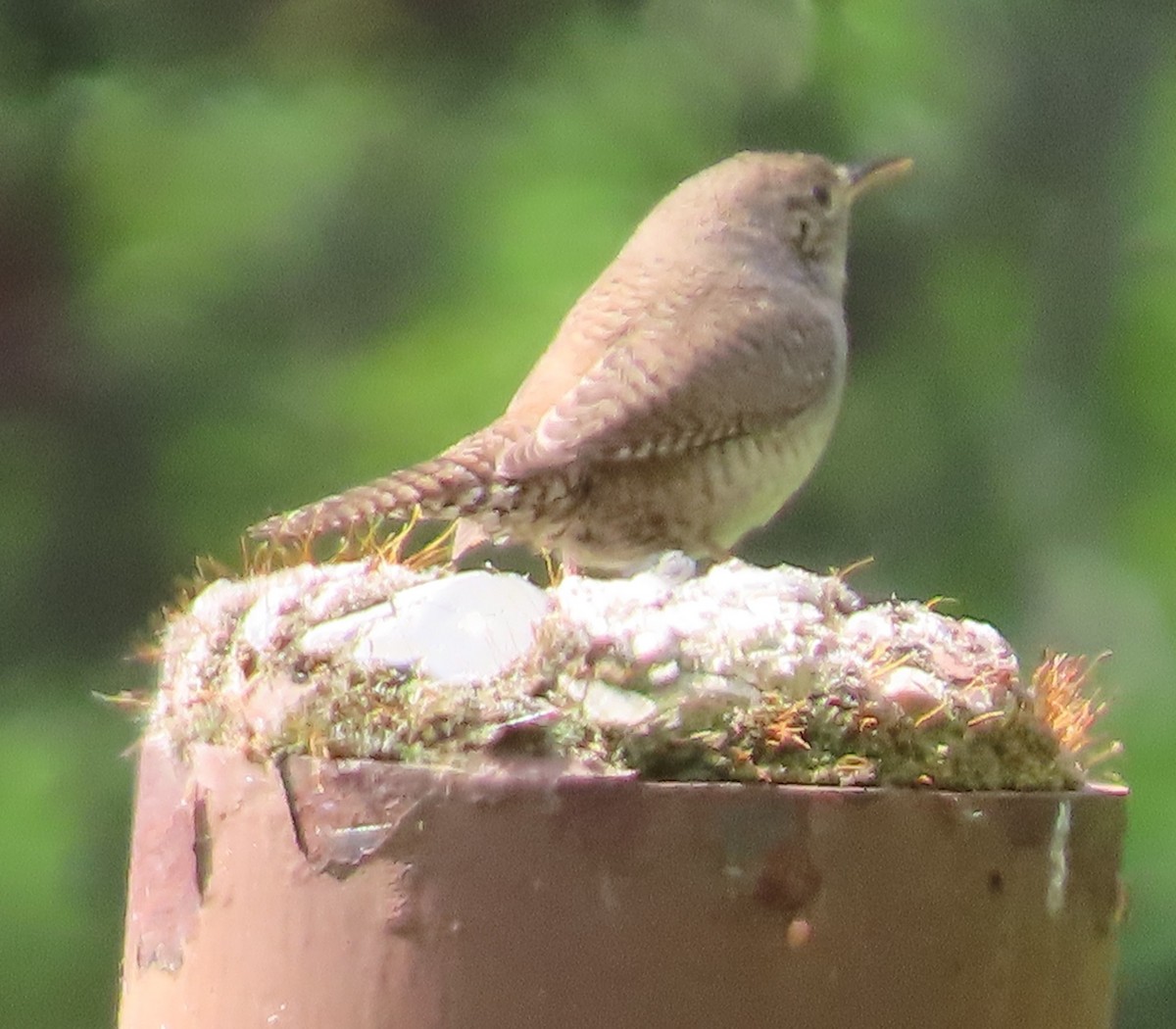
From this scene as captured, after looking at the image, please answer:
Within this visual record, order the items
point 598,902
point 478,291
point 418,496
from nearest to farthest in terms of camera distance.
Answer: point 598,902
point 418,496
point 478,291

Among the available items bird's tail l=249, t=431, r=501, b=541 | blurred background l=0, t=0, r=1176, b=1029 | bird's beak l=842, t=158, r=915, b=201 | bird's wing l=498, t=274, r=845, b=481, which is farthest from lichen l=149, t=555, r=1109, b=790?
blurred background l=0, t=0, r=1176, b=1029

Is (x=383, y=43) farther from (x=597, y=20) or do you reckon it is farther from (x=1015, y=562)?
(x=1015, y=562)

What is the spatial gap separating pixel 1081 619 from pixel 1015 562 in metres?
0.17

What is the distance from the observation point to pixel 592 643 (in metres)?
1.66

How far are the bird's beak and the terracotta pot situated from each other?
1678mm

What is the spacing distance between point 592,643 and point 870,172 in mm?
1710

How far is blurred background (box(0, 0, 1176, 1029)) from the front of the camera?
14.5 feet

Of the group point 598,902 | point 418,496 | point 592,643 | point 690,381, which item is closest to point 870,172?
Result: point 690,381

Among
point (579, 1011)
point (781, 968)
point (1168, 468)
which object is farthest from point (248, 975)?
point (1168, 468)

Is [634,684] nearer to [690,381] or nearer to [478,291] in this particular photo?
[690,381]

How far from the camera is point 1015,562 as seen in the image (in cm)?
438

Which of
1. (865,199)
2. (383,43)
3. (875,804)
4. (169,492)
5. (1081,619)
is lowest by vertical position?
(875,804)

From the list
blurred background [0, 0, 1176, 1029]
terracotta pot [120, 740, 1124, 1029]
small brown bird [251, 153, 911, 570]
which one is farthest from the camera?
blurred background [0, 0, 1176, 1029]

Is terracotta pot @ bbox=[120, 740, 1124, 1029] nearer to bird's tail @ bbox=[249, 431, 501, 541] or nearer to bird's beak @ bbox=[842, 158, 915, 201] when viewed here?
bird's tail @ bbox=[249, 431, 501, 541]
